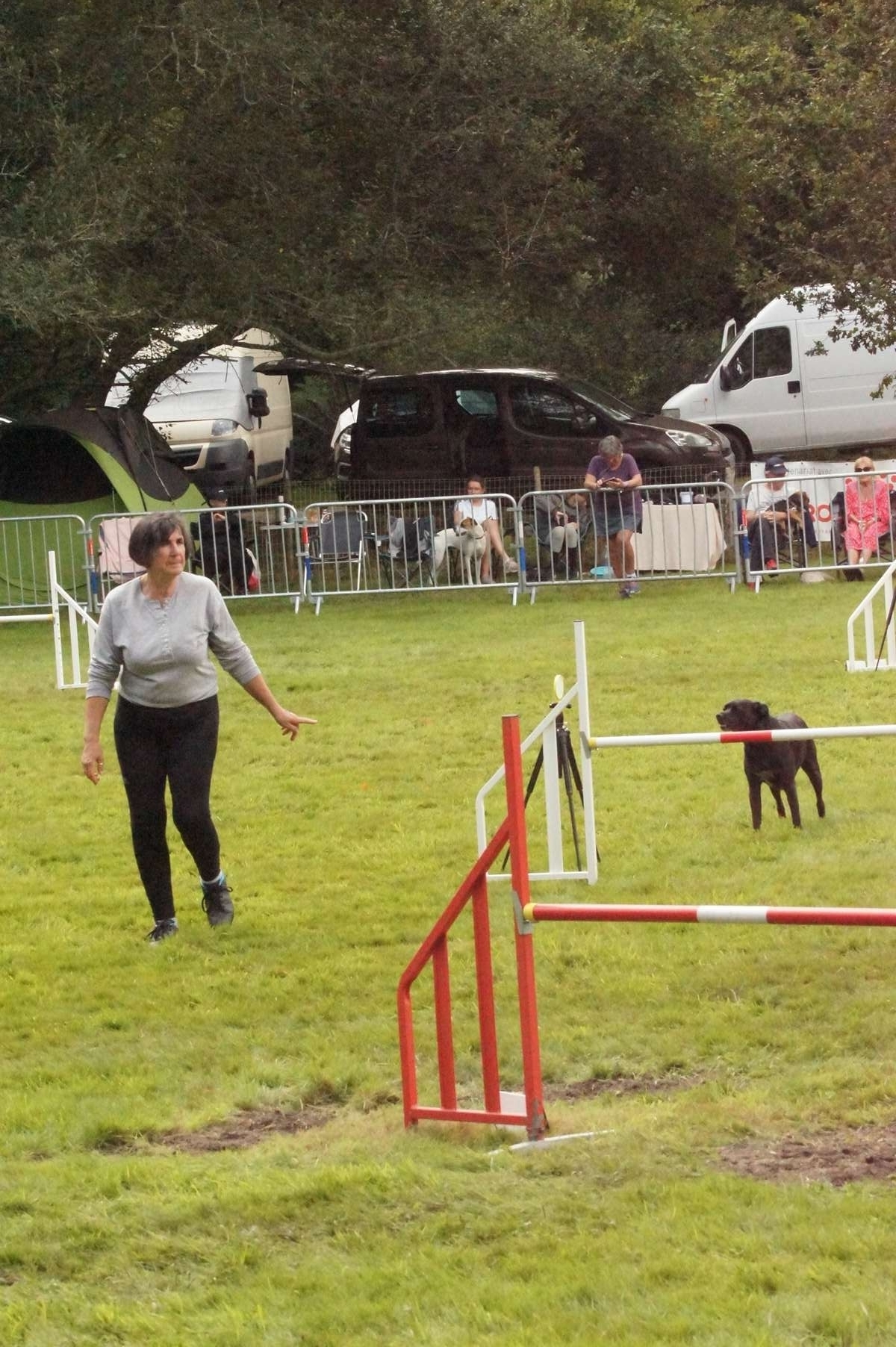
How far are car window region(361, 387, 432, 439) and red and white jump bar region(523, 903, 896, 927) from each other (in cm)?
1879

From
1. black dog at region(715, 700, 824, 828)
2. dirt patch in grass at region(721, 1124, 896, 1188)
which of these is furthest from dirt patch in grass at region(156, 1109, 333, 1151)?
black dog at region(715, 700, 824, 828)

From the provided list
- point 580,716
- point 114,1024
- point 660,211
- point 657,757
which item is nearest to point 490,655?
point 657,757

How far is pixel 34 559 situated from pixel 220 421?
21.1 ft

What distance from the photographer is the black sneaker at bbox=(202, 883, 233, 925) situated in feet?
25.6

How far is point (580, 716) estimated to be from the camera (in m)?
7.43

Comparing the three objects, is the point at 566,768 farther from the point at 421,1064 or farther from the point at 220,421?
the point at 220,421

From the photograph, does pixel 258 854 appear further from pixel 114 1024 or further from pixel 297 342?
pixel 297 342

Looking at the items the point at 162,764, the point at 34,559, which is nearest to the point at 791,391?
the point at 34,559

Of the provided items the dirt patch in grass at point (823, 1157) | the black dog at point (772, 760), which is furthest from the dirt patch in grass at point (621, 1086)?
the black dog at point (772, 760)

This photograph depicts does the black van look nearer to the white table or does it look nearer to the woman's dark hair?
the white table

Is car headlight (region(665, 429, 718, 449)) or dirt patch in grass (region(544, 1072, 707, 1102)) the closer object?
dirt patch in grass (region(544, 1072, 707, 1102))

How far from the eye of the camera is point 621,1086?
18.5 feet

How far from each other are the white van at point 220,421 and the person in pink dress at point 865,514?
908 cm

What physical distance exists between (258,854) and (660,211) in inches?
792
